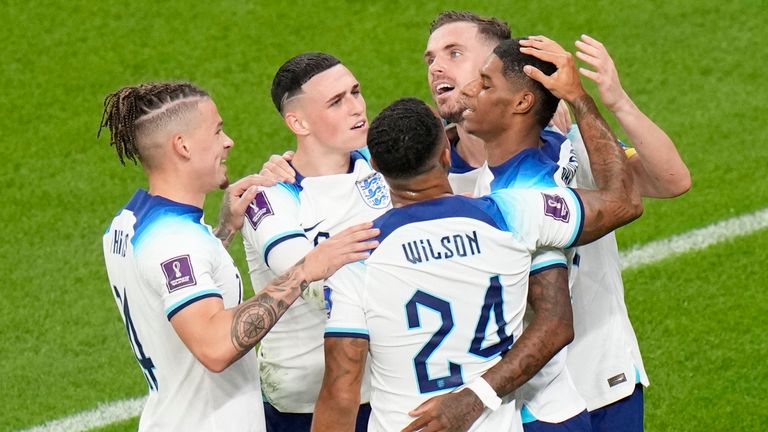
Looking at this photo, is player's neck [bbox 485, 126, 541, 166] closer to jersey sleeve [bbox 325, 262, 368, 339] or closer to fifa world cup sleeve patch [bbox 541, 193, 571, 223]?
fifa world cup sleeve patch [bbox 541, 193, 571, 223]

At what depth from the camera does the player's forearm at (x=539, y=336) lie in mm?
4242

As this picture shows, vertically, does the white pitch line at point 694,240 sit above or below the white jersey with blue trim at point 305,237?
below

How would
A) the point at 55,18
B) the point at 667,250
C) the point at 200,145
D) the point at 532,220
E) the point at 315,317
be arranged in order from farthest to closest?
1. the point at 55,18
2. the point at 667,250
3. the point at 315,317
4. the point at 200,145
5. the point at 532,220

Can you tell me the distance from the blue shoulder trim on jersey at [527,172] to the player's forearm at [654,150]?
1.17 ft

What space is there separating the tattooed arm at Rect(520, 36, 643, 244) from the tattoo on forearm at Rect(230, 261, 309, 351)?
104cm

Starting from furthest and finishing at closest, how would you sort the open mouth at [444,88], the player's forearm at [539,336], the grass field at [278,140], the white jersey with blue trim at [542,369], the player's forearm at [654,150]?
the grass field at [278,140]
the open mouth at [444,88]
the player's forearm at [654,150]
the white jersey with blue trim at [542,369]
the player's forearm at [539,336]

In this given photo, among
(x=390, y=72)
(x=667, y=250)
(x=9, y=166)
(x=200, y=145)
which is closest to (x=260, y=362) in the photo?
(x=200, y=145)

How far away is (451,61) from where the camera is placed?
18.7 feet

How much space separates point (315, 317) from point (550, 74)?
1323 mm

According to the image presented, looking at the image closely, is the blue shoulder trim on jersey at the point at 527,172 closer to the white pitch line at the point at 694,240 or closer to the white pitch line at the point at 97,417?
the white pitch line at the point at 97,417

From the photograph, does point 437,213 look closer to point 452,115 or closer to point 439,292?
point 439,292

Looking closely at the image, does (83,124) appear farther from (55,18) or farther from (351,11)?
(351,11)

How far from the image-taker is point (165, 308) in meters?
4.33

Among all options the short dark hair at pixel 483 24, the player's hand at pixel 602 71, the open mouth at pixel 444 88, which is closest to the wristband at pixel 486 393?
the player's hand at pixel 602 71
